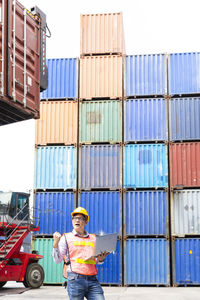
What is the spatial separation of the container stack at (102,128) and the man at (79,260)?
14515 millimetres

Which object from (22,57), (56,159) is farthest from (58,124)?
(22,57)

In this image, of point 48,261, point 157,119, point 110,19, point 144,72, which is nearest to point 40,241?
point 48,261

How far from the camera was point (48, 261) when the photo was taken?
66.6 feet

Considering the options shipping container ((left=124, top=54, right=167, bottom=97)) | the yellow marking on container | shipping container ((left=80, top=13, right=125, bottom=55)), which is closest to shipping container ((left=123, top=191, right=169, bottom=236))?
shipping container ((left=124, top=54, right=167, bottom=97))

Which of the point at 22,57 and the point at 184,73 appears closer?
the point at 22,57

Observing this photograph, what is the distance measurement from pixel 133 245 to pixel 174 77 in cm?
766

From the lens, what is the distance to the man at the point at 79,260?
17.9ft

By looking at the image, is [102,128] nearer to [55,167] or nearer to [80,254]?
[55,167]

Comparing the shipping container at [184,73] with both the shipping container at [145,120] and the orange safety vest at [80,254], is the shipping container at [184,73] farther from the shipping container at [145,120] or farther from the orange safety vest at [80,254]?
the orange safety vest at [80,254]

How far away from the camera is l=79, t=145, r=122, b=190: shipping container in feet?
67.4

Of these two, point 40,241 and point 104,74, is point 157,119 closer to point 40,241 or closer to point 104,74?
point 104,74

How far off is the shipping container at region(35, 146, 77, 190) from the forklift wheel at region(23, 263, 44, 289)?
4291 mm

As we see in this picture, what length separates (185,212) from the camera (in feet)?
65.6

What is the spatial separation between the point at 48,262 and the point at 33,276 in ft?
9.74
